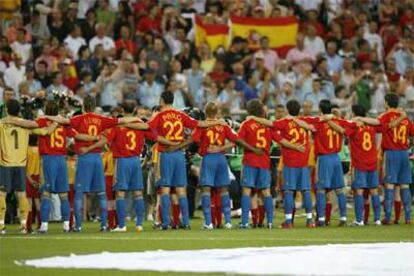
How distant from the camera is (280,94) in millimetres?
32594

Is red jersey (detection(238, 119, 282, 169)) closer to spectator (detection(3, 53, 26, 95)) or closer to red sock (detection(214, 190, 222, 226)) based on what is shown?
red sock (detection(214, 190, 222, 226))

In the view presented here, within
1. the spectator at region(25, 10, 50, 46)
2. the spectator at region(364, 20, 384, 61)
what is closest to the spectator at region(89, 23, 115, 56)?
the spectator at region(25, 10, 50, 46)

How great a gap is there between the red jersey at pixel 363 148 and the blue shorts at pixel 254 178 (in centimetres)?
199

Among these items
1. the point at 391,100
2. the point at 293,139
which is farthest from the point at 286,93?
the point at 293,139

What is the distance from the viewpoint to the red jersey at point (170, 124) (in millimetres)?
23422

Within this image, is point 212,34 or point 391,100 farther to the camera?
point 212,34

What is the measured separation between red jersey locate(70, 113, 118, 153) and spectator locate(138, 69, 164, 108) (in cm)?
809

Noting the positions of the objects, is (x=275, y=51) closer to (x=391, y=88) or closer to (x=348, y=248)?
(x=391, y=88)

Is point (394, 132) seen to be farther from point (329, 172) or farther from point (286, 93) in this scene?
point (286, 93)

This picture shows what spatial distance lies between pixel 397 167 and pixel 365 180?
70cm

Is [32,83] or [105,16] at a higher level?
[105,16]

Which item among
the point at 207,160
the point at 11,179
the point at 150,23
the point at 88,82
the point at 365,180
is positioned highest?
the point at 150,23

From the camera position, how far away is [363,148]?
2514cm

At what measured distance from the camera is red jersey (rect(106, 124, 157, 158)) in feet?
77.2
